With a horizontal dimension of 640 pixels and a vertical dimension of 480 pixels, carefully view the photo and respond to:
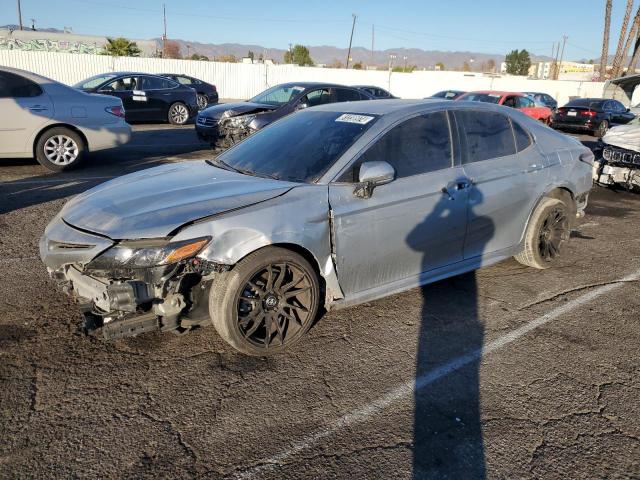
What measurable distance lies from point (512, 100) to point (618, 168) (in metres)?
9.21

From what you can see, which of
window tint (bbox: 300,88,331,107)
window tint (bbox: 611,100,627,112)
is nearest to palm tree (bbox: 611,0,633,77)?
window tint (bbox: 611,100,627,112)

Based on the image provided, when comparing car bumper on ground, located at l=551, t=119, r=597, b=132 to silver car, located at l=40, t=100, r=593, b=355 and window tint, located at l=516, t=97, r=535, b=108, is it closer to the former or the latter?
window tint, located at l=516, t=97, r=535, b=108

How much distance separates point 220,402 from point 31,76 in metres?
7.80

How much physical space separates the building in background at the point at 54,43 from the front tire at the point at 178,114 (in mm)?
23635

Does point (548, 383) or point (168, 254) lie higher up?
point (168, 254)

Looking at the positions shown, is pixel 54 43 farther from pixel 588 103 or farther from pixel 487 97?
pixel 588 103

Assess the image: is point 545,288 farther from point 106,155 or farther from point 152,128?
point 152,128

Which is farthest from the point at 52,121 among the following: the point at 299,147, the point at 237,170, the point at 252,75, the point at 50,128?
the point at 252,75

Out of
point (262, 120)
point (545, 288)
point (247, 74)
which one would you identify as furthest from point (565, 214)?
point (247, 74)

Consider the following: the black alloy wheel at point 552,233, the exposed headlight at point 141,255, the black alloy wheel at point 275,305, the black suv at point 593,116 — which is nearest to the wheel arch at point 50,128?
the exposed headlight at point 141,255

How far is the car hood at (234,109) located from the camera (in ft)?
37.2

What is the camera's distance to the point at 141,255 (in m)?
3.01

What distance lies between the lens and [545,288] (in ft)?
15.7

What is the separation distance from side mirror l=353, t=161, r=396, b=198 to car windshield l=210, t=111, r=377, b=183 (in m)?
0.27
